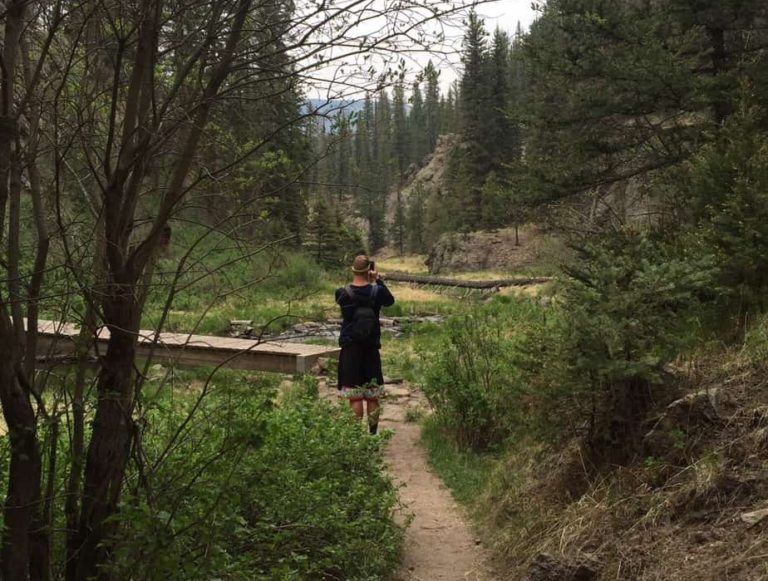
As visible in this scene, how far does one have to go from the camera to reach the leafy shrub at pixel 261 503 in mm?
2537

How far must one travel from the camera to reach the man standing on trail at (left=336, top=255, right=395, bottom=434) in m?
6.50

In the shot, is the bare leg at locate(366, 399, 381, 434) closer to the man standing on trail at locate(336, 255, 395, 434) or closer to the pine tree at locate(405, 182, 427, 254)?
the man standing on trail at locate(336, 255, 395, 434)

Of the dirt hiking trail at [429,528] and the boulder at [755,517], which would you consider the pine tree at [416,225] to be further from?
the boulder at [755,517]

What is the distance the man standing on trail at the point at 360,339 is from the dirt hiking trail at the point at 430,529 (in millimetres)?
581

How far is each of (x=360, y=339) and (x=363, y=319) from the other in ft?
0.64

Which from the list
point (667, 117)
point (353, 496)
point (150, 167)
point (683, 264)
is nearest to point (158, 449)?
point (353, 496)

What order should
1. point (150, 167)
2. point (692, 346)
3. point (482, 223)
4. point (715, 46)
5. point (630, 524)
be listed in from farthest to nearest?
point (482, 223), point (715, 46), point (692, 346), point (630, 524), point (150, 167)

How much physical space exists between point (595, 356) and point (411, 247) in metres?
77.2

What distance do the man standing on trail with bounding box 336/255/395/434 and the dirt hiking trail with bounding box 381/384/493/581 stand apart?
0.58 meters

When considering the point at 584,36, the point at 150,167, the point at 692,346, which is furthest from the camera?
the point at 584,36

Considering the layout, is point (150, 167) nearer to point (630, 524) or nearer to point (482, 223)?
point (630, 524)

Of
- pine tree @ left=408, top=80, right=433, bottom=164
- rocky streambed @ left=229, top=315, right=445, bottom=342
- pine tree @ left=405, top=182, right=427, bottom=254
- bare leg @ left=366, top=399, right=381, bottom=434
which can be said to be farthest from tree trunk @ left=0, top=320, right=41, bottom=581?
pine tree @ left=408, top=80, right=433, bottom=164

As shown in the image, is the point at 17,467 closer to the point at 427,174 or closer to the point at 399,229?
the point at 399,229

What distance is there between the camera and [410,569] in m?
4.36
